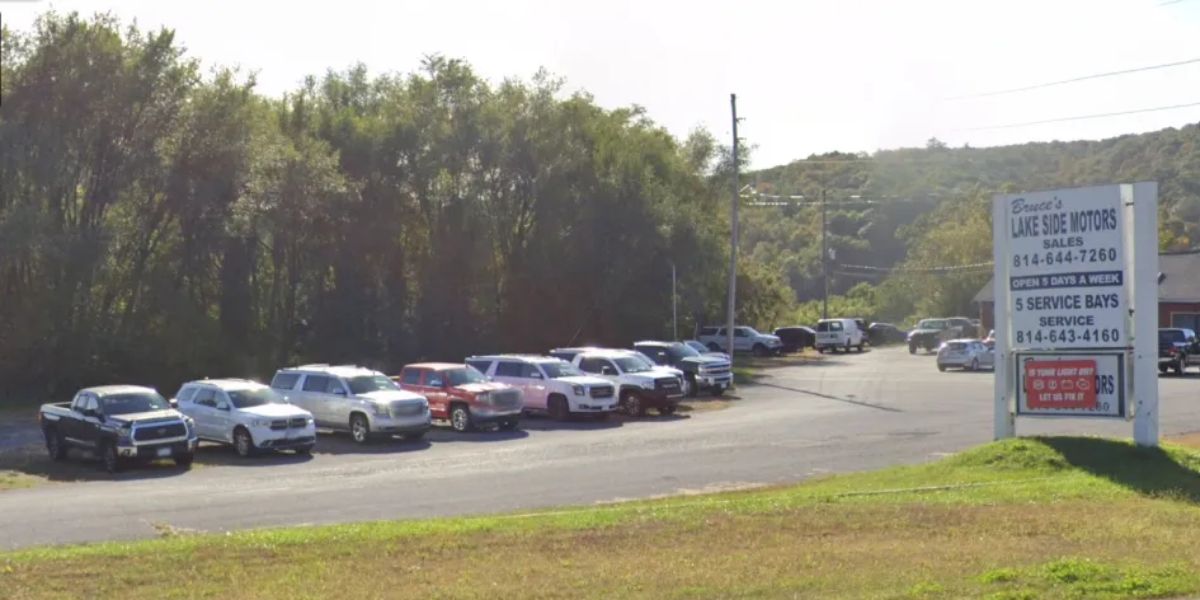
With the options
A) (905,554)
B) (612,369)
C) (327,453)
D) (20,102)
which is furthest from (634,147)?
(905,554)

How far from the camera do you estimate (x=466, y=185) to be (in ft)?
184

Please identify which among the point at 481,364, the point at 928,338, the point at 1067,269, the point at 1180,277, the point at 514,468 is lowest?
the point at 514,468

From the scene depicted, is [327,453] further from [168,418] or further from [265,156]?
[265,156]

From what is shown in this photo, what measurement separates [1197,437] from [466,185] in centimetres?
3404

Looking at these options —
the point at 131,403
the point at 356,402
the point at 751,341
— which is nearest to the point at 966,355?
the point at 751,341

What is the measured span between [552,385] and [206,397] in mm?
9825

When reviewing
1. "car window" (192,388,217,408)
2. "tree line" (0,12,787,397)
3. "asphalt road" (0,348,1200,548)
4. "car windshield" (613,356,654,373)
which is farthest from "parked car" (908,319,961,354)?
"car window" (192,388,217,408)

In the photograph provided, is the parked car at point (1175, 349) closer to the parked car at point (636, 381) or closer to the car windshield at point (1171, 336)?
the car windshield at point (1171, 336)

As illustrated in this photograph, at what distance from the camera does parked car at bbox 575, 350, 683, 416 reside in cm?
3772

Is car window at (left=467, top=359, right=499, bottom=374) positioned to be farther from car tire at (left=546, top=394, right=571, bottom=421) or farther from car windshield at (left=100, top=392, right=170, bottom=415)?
car windshield at (left=100, top=392, right=170, bottom=415)

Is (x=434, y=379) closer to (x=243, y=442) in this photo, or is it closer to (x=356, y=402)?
(x=356, y=402)

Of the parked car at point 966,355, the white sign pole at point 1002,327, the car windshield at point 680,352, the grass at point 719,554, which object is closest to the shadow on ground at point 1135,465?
the grass at point 719,554

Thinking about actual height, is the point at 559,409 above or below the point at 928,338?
below

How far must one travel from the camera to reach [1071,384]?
22062 millimetres
